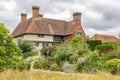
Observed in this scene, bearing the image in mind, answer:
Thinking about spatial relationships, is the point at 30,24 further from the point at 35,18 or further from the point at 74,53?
the point at 74,53

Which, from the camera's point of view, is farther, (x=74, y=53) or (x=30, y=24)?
(x=30, y=24)

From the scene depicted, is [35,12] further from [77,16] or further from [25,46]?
[25,46]

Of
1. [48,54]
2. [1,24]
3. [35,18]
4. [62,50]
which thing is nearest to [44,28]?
[35,18]

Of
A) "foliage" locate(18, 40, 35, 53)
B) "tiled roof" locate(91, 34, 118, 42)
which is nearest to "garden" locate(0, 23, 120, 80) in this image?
"foliage" locate(18, 40, 35, 53)

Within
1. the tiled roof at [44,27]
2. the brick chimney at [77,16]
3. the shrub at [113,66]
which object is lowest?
the shrub at [113,66]

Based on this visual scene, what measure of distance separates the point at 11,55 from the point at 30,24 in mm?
29464

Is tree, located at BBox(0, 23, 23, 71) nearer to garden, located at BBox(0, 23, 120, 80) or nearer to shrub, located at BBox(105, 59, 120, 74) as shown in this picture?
garden, located at BBox(0, 23, 120, 80)

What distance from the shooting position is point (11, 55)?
14594 mm

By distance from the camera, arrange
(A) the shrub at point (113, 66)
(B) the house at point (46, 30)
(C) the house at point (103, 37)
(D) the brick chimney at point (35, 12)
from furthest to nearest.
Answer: (C) the house at point (103, 37), (D) the brick chimney at point (35, 12), (B) the house at point (46, 30), (A) the shrub at point (113, 66)

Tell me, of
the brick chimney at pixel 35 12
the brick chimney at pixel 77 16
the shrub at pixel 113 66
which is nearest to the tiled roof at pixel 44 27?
the brick chimney at pixel 35 12

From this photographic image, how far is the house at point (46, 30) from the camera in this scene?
43781mm

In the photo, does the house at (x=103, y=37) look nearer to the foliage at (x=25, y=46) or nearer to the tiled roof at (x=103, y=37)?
the tiled roof at (x=103, y=37)

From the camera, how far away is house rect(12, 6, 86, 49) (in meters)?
43.8

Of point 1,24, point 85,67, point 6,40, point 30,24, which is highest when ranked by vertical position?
point 30,24
